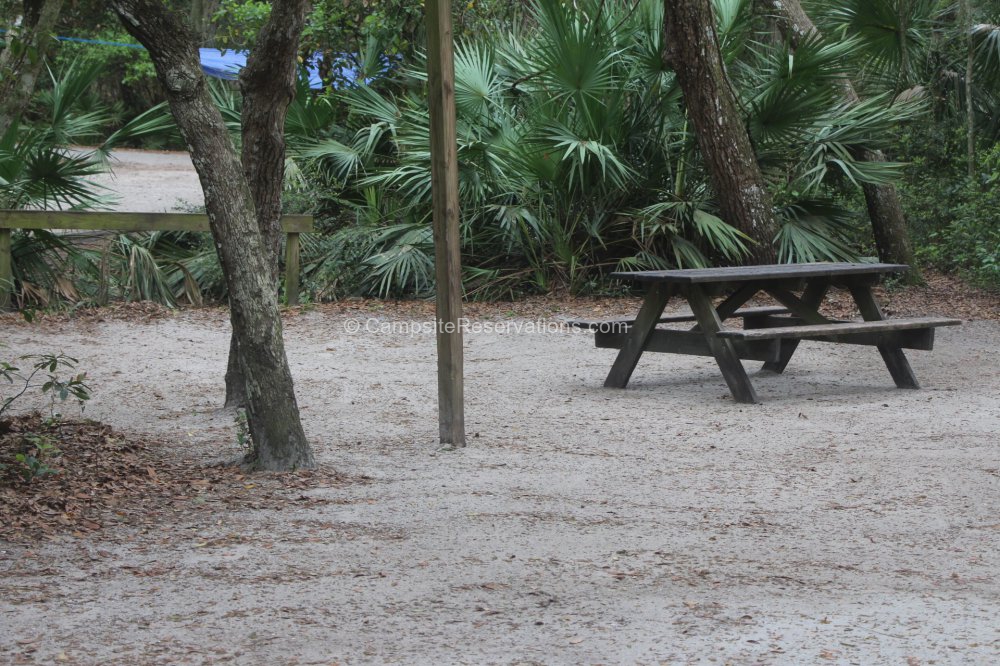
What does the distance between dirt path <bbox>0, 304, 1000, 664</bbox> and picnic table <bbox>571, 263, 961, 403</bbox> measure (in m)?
0.26

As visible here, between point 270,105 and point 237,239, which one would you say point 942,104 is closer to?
point 270,105

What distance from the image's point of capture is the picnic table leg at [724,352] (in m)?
7.18

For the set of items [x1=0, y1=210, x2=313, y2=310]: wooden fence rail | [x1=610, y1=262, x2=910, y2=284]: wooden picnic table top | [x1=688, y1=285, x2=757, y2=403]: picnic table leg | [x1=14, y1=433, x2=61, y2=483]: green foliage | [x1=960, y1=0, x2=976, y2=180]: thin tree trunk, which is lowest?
[x1=14, y1=433, x2=61, y2=483]: green foliage

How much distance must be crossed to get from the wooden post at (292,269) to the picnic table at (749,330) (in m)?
4.63

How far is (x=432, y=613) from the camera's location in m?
3.61

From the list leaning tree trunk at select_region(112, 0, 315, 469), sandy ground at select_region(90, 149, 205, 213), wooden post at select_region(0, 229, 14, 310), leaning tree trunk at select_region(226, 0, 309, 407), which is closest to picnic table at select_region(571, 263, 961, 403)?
leaning tree trunk at select_region(226, 0, 309, 407)

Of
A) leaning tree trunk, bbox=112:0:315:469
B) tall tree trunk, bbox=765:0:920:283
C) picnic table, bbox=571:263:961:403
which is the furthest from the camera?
tall tree trunk, bbox=765:0:920:283

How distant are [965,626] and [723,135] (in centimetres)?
800

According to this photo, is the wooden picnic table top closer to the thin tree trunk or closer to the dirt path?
the dirt path

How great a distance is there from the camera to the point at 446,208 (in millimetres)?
5727

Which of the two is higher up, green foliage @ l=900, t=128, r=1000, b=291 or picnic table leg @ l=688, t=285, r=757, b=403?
green foliage @ l=900, t=128, r=1000, b=291

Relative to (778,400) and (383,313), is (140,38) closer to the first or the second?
(778,400)

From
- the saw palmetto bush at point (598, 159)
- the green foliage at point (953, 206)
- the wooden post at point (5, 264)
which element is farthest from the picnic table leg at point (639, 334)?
the wooden post at point (5, 264)

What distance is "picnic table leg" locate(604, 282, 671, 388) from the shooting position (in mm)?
7426
